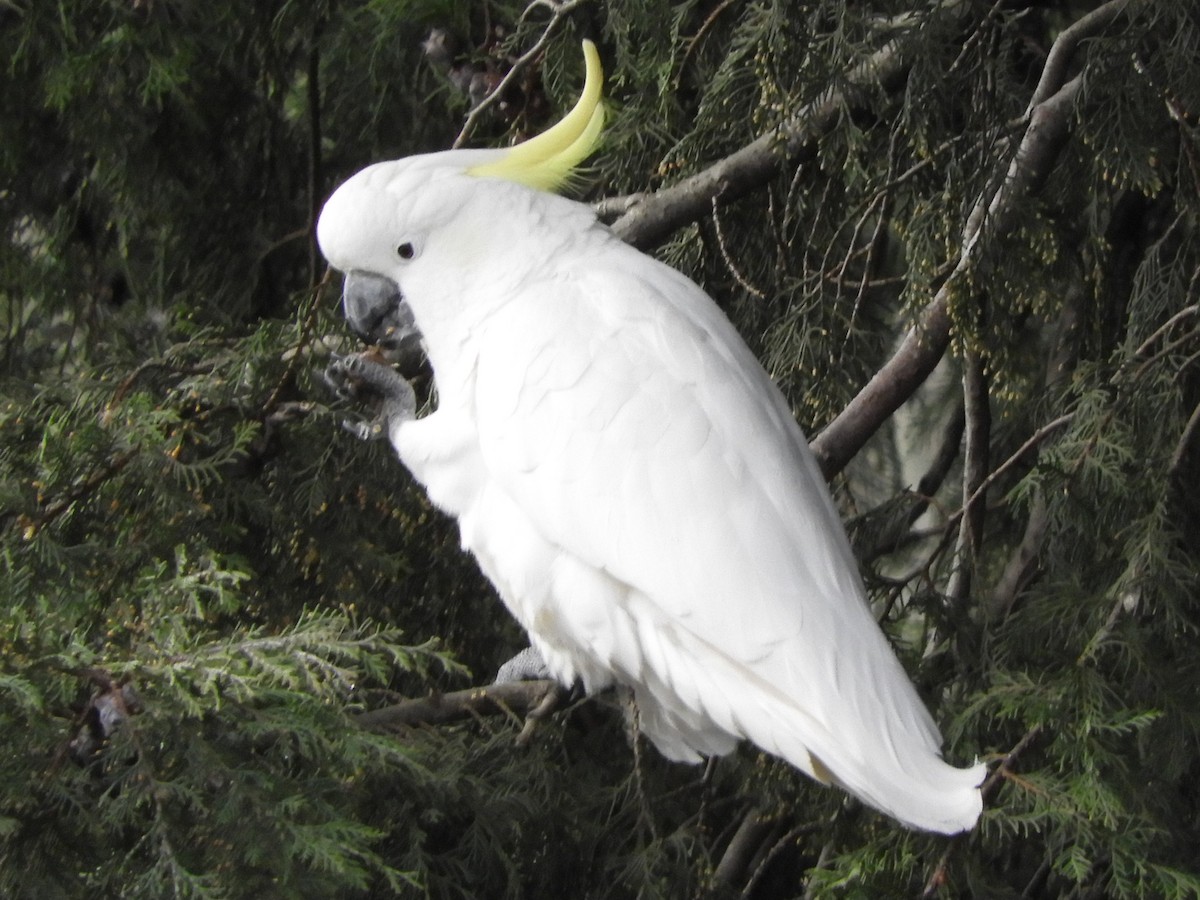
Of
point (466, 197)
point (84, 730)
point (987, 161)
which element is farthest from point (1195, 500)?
point (84, 730)

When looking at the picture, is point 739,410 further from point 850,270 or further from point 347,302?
point 850,270

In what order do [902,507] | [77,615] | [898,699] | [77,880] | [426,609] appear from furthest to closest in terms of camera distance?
[426,609]
[902,507]
[77,615]
[898,699]
[77,880]

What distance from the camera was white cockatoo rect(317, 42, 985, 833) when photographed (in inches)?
64.2

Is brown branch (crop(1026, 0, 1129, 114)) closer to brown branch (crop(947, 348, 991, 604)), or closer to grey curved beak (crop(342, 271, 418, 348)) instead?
brown branch (crop(947, 348, 991, 604))

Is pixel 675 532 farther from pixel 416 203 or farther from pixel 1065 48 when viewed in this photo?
pixel 1065 48

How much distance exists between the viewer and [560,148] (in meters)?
2.04

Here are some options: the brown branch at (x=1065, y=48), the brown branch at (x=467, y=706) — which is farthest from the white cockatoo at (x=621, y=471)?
the brown branch at (x=1065, y=48)

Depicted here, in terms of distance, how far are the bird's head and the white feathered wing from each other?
0.57ft

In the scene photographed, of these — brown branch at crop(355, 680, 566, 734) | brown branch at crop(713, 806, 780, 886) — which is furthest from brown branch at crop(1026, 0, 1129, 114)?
brown branch at crop(713, 806, 780, 886)

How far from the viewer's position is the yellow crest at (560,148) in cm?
200

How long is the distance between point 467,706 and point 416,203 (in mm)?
732

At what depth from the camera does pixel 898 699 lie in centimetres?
162

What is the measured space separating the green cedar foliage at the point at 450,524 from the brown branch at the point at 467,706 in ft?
0.10

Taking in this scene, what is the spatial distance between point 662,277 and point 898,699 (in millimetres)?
706
